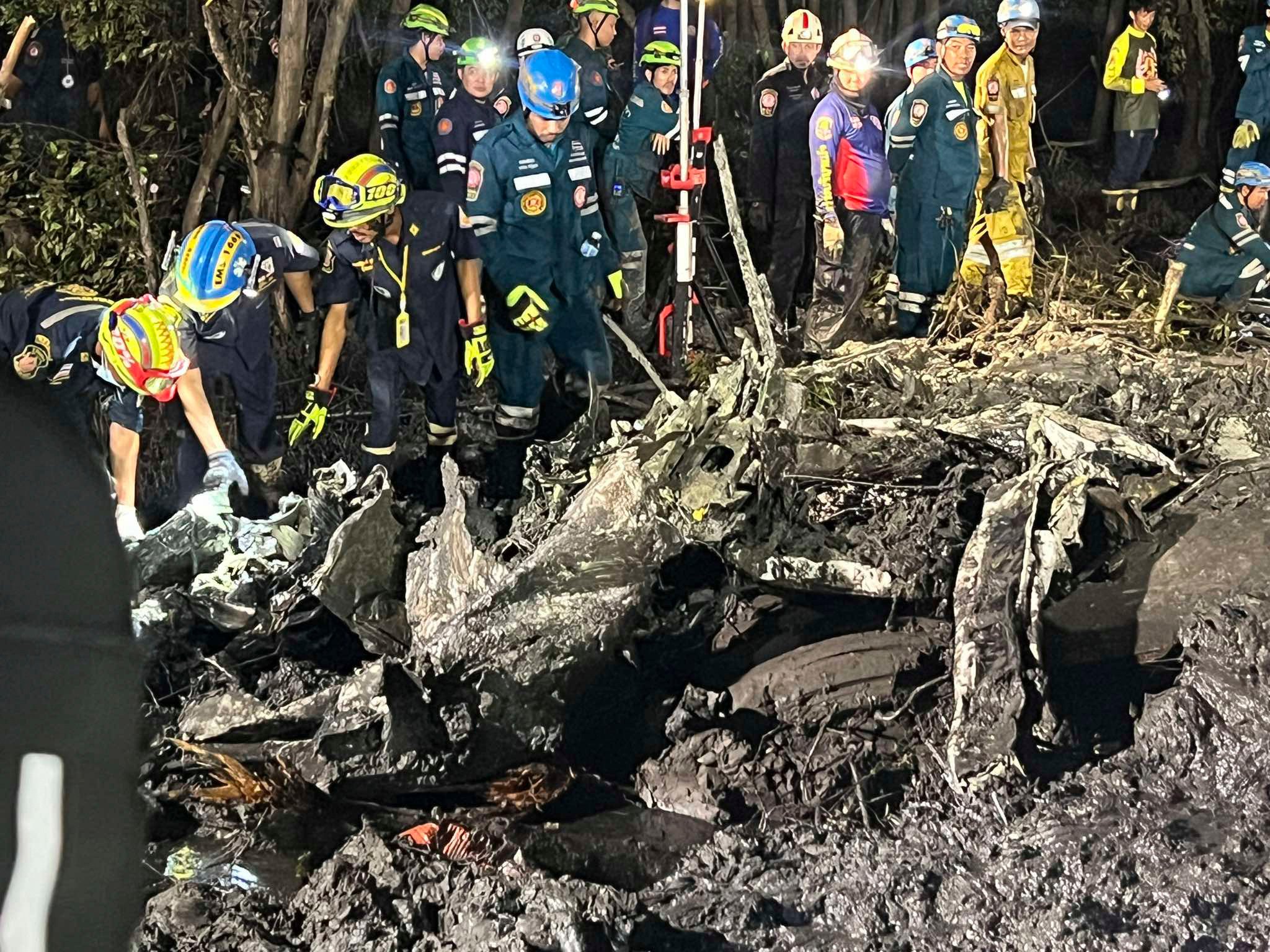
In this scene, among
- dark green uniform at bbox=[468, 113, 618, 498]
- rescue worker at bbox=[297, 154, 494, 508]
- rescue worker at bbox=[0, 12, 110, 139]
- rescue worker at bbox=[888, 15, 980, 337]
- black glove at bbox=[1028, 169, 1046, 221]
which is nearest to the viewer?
rescue worker at bbox=[0, 12, 110, 139]

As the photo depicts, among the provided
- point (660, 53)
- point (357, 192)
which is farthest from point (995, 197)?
point (357, 192)

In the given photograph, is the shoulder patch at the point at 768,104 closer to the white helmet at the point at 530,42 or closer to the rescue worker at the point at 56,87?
the white helmet at the point at 530,42

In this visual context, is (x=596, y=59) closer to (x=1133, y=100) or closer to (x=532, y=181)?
(x=532, y=181)

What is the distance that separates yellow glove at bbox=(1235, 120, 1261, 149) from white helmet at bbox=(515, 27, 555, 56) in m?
2.16

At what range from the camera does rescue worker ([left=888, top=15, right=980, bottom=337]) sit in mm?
3467

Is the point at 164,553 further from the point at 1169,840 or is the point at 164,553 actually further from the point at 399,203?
the point at 1169,840

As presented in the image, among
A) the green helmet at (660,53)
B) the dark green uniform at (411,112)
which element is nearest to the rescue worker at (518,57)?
the dark green uniform at (411,112)

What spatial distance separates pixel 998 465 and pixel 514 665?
1.41m

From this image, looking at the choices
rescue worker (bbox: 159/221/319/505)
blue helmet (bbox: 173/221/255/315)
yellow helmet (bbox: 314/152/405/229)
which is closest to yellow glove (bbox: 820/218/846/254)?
yellow helmet (bbox: 314/152/405/229)

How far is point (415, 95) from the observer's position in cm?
303

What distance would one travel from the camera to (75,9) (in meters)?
2.75

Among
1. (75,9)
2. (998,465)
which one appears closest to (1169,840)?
(998,465)

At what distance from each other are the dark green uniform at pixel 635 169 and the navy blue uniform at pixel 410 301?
16.0 inches

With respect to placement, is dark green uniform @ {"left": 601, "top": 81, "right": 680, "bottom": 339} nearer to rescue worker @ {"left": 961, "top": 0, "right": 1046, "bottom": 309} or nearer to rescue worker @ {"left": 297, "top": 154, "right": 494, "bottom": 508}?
rescue worker @ {"left": 297, "top": 154, "right": 494, "bottom": 508}
